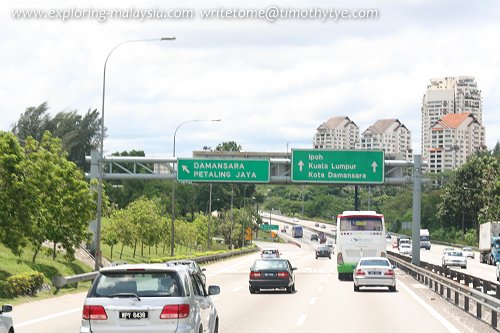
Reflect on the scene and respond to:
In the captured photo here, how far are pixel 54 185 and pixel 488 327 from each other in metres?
24.5

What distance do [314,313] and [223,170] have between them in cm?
3531

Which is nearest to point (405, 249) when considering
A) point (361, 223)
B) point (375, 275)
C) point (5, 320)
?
point (361, 223)

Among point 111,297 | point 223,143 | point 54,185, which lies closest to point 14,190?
point 54,185

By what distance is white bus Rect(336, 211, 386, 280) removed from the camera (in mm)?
47406

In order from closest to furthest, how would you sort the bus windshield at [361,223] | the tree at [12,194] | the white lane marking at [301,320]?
the white lane marking at [301,320] < the tree at [12,194] < the bus windshield at [361,223]

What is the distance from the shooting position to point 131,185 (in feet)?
516

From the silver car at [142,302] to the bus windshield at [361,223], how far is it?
35164 millimetres

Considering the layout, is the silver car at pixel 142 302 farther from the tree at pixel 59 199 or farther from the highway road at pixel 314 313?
the tree at pixel 59 199

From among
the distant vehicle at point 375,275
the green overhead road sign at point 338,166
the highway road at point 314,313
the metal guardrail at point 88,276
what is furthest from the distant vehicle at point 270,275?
the green overhead road sign at point 338,166

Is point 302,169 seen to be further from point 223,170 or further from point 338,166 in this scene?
point 223,170

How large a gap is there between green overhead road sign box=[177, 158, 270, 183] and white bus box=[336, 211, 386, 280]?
12.0 metres

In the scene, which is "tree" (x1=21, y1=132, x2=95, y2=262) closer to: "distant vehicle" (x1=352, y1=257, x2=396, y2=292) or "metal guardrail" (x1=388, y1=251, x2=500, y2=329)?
"distant vehicle" (x1=352, y1=257, x2=396, y2=292)

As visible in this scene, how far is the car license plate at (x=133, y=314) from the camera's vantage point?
41.2 feet

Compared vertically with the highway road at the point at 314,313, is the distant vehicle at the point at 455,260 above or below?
above
